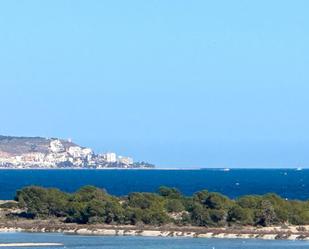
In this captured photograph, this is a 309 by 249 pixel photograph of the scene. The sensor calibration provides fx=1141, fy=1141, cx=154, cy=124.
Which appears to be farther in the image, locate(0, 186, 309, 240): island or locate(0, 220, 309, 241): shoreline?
locate(0, 186, 309, 240): island

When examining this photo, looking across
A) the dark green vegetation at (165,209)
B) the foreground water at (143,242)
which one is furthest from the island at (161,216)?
the foreground water at (143,242)

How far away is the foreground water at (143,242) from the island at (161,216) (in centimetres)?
333

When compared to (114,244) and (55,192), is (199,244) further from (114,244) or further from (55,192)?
(55,192)

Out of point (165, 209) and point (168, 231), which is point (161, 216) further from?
point (168, 231)

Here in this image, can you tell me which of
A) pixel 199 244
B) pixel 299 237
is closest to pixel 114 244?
pixel 199 244

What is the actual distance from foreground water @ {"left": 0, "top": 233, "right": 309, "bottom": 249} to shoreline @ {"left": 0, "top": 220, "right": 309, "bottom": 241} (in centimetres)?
263

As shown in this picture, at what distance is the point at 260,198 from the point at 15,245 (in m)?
28.5

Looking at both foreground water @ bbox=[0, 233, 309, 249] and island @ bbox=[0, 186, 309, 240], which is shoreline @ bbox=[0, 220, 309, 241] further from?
foreground water @ bbox=[0, 233, 309, 249]

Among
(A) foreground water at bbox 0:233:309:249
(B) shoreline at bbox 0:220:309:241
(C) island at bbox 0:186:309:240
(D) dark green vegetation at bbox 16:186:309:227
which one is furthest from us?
A: (D) dark green vegetation at bbox 16:186:309:227

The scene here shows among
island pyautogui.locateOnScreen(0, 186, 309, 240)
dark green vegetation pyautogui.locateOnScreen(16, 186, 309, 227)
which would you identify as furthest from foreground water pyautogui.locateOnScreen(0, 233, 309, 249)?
dark green vegetation pyautogui.locateOnScreen(16, 186, 309, 227)

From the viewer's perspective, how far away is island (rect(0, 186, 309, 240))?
84169 mm

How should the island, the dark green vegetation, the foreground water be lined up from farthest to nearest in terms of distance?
1. the dark green vegetation
2. the island
3. the foreground water

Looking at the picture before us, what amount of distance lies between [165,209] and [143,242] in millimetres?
19707

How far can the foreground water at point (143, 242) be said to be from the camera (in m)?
72.1
